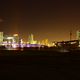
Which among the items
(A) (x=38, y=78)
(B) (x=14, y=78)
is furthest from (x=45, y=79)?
(B) (x=14, y=78)

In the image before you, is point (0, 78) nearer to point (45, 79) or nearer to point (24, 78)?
point (24, 78)

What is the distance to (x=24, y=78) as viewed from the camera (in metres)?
23.0

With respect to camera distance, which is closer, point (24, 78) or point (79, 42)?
point (24, 78)

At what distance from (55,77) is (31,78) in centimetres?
196

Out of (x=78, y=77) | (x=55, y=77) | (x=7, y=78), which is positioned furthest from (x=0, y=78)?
(x=78, y=77)

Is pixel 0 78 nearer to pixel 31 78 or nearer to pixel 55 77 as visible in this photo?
pixel 31 78

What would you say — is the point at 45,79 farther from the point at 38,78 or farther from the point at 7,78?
the point at 7,78

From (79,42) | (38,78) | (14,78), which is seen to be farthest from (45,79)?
(79,42)

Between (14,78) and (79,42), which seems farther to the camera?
(79,42)

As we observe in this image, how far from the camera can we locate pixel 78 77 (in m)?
23.4

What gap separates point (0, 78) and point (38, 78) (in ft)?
9.20

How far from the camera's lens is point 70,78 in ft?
75.5

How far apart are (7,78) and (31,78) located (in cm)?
Result: 177

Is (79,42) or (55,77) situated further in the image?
(79,42)
